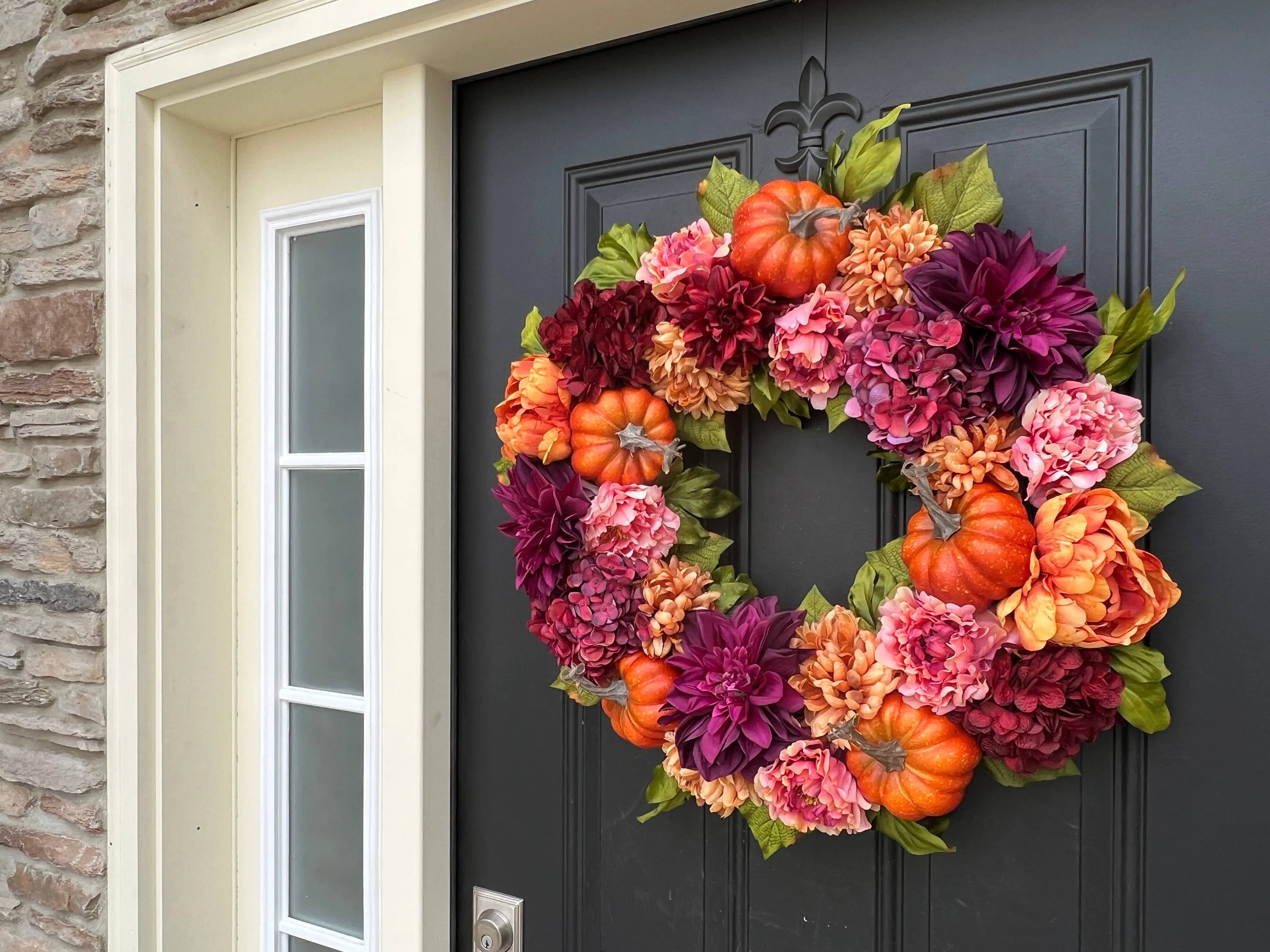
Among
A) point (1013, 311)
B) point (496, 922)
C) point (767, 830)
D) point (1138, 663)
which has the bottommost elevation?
point (496, 922)

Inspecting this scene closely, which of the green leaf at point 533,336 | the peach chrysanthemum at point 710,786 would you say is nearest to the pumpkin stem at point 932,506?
the peach chrysanthemum at point 710,786

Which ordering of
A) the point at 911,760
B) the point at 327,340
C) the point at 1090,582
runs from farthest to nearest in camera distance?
the point at 327,340 → the point at 911,760 → the point at 1090,582

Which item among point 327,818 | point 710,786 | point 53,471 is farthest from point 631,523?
point 53,471

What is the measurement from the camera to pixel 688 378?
35.8 inches

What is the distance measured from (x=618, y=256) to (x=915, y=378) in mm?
395

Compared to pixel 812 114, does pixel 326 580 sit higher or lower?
lower

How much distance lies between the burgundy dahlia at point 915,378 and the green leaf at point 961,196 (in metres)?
0.11

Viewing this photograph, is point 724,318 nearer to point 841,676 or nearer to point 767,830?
point 841,676

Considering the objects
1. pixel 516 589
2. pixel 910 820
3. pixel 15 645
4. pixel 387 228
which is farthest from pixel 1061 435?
pixel 15 645

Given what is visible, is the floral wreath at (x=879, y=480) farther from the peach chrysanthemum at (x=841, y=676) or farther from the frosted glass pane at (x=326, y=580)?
the frosted glass pane at (x=326, y=580)

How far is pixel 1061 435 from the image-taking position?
0.74 metres

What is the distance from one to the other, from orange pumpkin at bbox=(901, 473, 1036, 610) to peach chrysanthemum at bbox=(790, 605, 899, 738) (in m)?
0.09

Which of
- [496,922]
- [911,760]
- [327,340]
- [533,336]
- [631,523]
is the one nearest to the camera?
[911,760]

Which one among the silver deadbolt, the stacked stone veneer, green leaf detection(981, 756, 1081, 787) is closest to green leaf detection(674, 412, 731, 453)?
green leaf detection(981, 756, 1081, 787)
